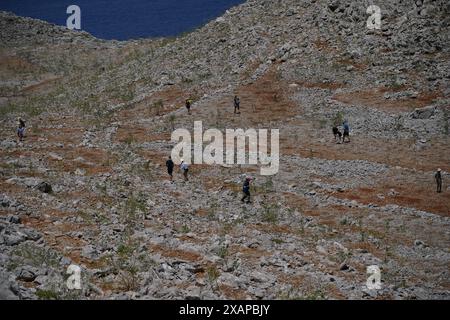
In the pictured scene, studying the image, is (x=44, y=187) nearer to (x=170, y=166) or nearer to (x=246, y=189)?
(x=170, y=166)

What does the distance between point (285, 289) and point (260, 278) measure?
124cm

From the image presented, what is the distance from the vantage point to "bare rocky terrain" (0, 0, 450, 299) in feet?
82.0

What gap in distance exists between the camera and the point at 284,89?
192ft

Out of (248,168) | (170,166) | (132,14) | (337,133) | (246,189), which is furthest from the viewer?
(132,14)

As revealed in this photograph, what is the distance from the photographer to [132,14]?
5842 inches

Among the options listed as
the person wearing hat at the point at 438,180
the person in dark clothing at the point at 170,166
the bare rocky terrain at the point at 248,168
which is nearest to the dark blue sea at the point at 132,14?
the bare rocky terrain at the point at 248,168

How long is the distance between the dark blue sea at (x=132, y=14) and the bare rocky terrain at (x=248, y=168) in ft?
136

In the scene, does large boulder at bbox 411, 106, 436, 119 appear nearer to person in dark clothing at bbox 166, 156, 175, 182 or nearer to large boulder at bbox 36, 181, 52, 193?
person in dark clothing at bbox 166, 156, 175, 182

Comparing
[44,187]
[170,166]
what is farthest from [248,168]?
[44,187]

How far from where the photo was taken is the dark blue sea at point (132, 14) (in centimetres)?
12188

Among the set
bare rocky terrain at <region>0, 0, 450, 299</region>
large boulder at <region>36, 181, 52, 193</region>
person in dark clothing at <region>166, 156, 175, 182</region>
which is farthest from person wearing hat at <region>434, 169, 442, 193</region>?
large boulder at <region>36, 181, 52, 193</region>

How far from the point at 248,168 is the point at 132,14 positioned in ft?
383

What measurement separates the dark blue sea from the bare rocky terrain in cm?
4148

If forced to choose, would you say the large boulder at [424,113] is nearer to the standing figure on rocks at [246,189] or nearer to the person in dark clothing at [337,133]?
the person in dark clothing at [337,133]
